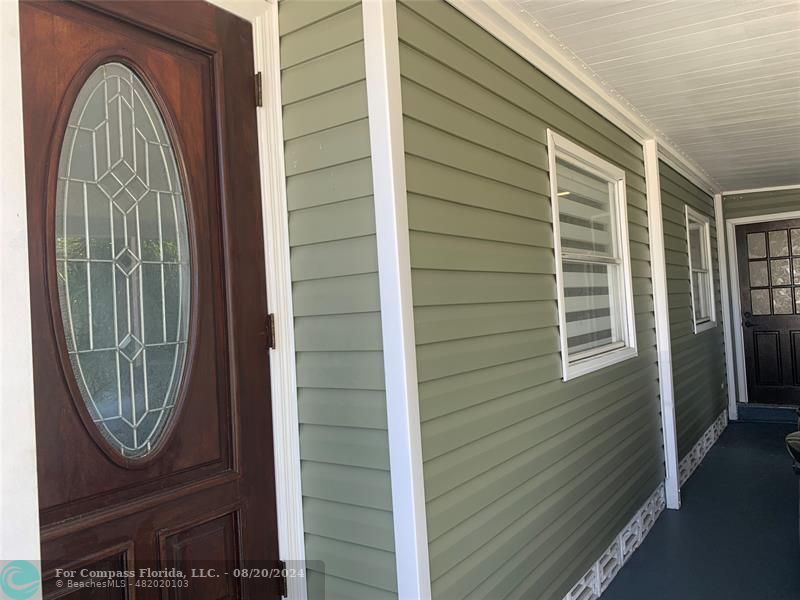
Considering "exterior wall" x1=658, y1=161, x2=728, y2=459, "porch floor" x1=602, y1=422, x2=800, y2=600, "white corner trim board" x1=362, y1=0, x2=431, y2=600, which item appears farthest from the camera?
"exterior wall" x1=658, y1=161, x2=728, y2=459

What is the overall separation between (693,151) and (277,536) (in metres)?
4.91

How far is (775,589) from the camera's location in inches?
119

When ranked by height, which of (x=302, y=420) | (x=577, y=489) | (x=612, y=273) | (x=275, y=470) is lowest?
(x=577, y=489)

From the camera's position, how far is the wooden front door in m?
1.38

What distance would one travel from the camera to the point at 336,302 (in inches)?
74.7

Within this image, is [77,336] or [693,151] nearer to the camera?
[77,336]

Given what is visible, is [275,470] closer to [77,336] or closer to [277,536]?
[277,536]

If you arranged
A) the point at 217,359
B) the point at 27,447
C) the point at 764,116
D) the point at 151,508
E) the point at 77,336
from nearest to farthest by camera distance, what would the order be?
1. the point at 27,447
2. the point at 77,336
3. the point at 151,508
4. the point at 217,359
5. the point at 764,116

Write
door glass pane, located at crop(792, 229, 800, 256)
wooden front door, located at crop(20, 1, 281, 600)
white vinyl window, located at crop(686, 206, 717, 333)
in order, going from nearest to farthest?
1. wooden front door, located at crop(20, 1, 281, 600)
2. white vinyl window, located at crop(686, 206, 717, 333)
3. door glass pane, located at crop(792, 229, 800, 256)

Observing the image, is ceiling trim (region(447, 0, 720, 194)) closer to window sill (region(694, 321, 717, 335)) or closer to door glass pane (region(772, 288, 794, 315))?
window sill (region(694, 321, 717, 335))

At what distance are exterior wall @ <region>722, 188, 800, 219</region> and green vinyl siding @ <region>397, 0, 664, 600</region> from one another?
5080 millimetres

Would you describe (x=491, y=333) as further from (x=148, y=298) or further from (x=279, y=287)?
(x=148, y=298)

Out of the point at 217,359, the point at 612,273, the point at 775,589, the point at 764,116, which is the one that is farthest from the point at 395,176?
the point at 764,116

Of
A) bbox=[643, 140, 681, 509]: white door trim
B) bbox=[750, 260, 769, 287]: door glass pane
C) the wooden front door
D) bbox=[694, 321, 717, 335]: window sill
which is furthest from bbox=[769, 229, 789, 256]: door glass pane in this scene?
the wooden front door
